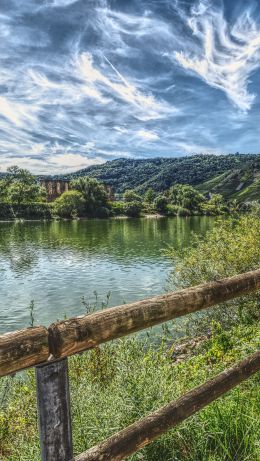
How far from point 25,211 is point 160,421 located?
4826 inches

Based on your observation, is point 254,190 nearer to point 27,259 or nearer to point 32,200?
point 32,200

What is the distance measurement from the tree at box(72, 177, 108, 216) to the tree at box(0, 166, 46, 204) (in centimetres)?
1488

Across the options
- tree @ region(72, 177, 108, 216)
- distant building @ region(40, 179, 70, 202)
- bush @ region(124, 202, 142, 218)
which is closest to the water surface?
tree @ region(72, 177, 108, 216)

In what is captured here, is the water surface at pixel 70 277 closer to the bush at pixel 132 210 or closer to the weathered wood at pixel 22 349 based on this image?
the weathered wood at pixel 22 349

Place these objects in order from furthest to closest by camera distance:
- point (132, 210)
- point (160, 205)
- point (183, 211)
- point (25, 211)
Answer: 1. point (160, 205)
2. point (183, 211)
3. point (132, 210)
4. point (25, 211)

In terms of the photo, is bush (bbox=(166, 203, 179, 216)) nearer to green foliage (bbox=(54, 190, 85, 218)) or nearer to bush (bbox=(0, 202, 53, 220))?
green foliage (bbox=(54, 190, 85, 218))

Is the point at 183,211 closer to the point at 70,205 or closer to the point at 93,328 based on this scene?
the point at 70,205

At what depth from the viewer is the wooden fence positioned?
170 centimetres

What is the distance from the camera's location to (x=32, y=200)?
133875 mm

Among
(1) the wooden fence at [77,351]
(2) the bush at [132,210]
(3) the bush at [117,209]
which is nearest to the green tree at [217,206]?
(1) the wooden fence at [77,351]

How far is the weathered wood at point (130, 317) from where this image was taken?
6.04 feet

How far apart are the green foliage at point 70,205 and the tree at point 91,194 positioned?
2.58 metres

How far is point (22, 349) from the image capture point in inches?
65.5

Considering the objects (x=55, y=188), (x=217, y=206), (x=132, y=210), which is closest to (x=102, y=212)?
(x=132, y=210)
